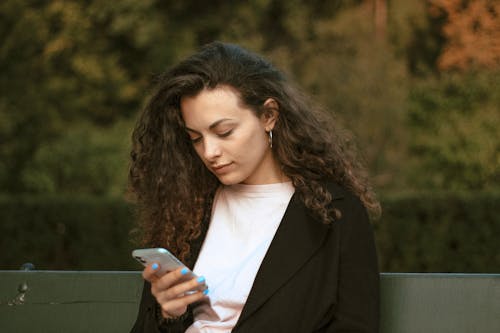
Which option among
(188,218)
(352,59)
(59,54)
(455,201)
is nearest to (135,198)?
(188,218)

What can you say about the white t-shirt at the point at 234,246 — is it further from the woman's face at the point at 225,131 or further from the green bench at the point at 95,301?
the green bench at the point at 95,301

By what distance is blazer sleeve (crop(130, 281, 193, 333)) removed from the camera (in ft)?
7.87

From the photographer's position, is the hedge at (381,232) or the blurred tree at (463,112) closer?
the hedge at (381,232)

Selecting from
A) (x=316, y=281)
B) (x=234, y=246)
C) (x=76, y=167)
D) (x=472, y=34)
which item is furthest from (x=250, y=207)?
(x=472, y=34)

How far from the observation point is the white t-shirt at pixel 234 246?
241cm

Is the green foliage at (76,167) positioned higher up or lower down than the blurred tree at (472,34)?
lower down

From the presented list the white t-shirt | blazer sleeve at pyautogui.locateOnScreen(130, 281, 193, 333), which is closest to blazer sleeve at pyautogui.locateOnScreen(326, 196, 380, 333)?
the white t-shirt

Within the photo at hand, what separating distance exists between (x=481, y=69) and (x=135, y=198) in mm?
10158

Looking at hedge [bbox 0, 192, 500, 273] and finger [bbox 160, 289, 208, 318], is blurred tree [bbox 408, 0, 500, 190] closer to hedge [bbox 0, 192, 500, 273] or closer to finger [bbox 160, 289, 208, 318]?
hedge [bbox 0, 192, 500, 273]

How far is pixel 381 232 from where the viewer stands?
7.56 m

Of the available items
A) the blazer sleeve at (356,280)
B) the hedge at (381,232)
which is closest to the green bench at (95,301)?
the blazer sleeve at (356,280)

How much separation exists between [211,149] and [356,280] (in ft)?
1.88

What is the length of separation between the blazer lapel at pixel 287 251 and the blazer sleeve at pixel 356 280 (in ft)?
0.27

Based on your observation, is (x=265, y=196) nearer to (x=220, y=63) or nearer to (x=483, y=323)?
(x=220, y=63)
